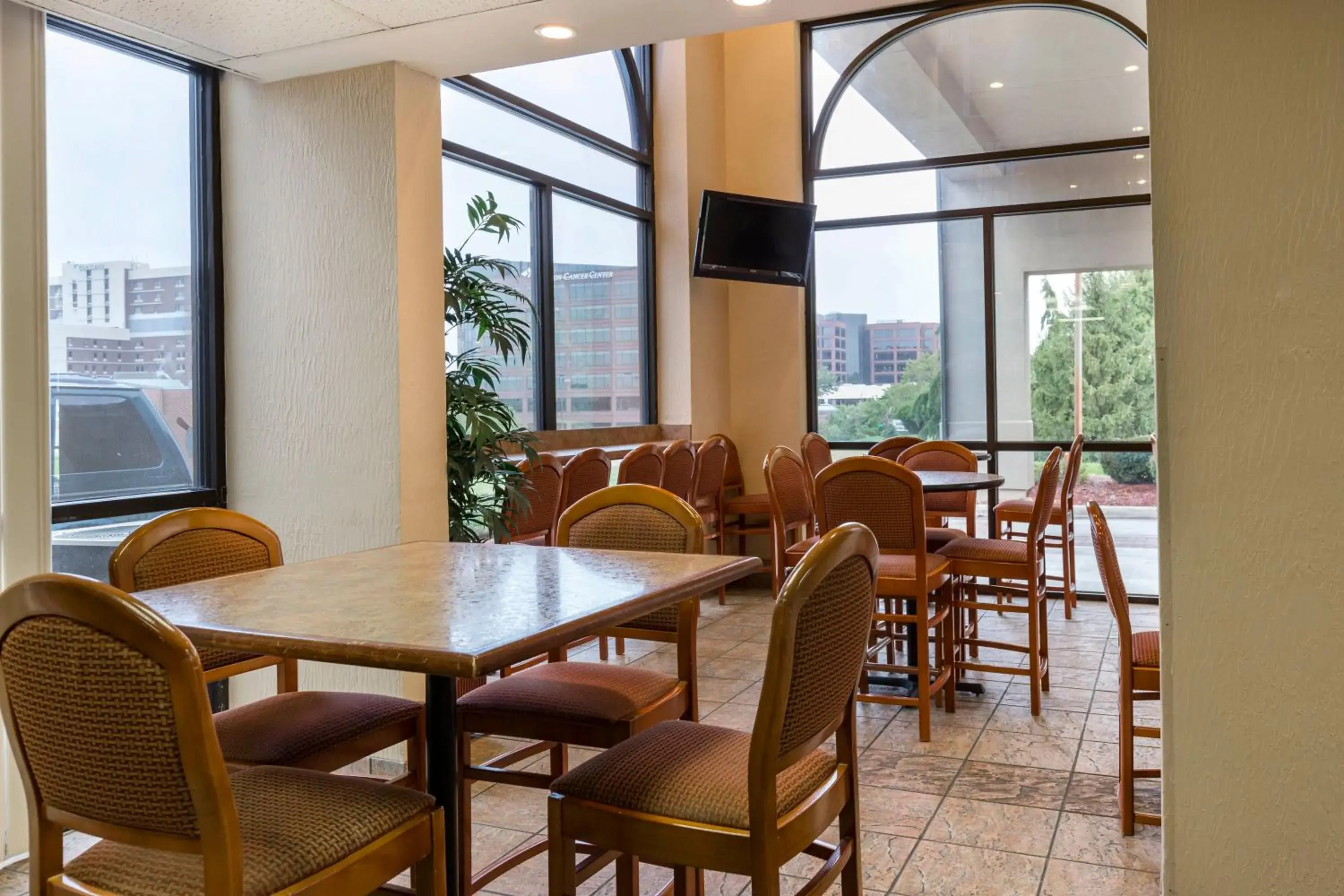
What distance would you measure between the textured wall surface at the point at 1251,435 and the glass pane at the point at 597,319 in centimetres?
382

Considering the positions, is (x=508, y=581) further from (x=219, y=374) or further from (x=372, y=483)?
(x=219, y=374)

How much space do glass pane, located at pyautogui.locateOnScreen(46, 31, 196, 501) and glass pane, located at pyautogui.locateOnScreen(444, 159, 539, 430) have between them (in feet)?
3.90

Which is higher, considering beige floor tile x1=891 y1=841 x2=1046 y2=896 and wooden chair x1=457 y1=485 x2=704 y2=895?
wooden chair x1=457 y1=485 x2=704 y2=895

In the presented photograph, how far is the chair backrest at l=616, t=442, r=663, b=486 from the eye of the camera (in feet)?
16.2

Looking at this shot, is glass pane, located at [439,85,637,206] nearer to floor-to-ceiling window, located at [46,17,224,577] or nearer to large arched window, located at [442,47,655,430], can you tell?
large arched window, located at [442,47,655,430]

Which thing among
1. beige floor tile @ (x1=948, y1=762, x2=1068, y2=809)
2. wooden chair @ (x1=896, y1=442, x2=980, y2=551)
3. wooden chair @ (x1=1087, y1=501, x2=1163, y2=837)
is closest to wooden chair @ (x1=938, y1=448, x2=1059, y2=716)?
beige floor tile @ (x1=948, y1=762, x2=1068, y2=809)

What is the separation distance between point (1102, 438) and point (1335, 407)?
4.27m

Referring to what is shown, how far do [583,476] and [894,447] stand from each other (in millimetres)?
2115

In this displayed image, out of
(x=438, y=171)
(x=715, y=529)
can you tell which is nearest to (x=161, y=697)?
(x=438, y=171)

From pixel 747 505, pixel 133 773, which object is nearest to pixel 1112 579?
pixel 133 773

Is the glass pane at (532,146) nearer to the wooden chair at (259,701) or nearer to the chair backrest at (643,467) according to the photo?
the chair backrest at (643,467)

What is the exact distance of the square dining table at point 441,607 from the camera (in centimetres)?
150

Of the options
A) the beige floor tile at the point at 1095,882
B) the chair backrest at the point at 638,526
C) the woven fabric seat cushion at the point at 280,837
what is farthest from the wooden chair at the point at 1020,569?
the woven fabric seat cushion at the point at 280,837

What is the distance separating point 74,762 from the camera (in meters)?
1.39
